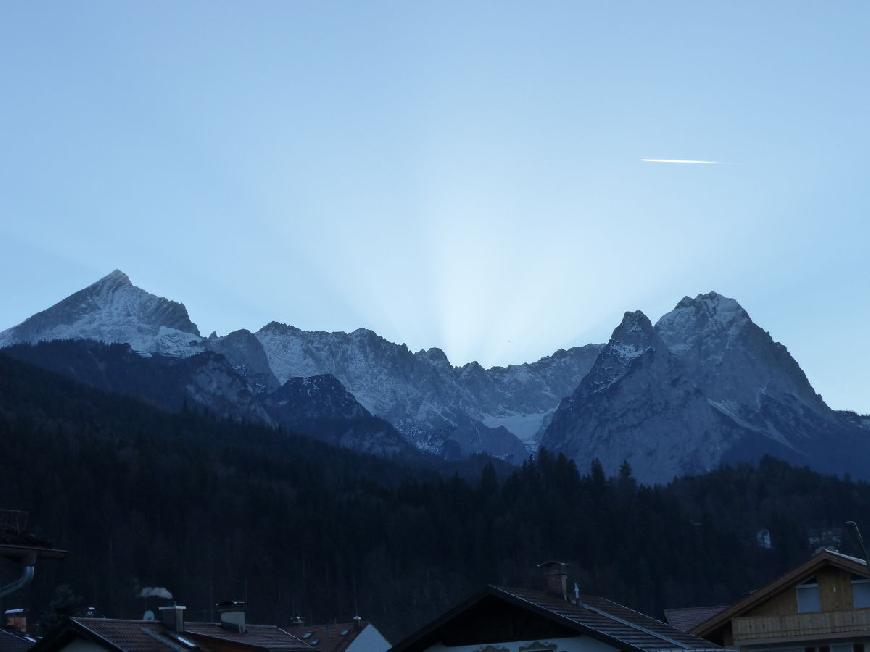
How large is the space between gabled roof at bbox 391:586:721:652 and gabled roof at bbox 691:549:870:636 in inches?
131

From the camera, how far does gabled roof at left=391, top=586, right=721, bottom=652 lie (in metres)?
42.6

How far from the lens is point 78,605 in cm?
10575

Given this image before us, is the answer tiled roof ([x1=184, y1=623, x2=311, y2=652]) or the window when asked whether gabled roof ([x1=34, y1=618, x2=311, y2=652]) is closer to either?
tiled roof ([x1=184, y1=623, x2=311, y2=652])

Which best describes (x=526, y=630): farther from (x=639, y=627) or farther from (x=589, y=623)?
(x=639, y=627)

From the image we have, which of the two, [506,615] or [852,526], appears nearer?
[852,526]

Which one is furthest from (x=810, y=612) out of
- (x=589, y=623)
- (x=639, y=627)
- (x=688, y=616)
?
(x=688, y=616)

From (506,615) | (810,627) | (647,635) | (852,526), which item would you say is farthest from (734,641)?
(852,526)

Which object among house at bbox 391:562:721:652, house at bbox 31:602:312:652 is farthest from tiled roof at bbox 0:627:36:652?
house at bbox 391:562:721:652

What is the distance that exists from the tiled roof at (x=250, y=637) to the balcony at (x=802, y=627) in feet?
60.7

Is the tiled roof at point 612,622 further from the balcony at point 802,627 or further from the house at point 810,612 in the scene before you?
the house at point 810,612

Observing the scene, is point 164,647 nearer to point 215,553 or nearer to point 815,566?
point 815,566

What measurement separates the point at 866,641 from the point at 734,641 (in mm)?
5224

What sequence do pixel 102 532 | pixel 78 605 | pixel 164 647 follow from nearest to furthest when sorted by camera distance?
pixel 164 647, pixel 78 605, pixel 102 532

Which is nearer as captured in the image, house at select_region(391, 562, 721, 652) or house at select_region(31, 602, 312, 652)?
house at select_region(391, 562, 721, 652)
